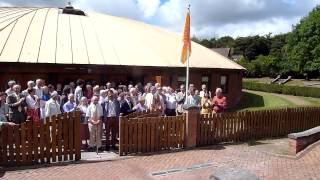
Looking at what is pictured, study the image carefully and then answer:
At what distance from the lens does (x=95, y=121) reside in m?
10.5

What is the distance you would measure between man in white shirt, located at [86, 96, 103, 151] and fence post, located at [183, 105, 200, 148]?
8.33 ft

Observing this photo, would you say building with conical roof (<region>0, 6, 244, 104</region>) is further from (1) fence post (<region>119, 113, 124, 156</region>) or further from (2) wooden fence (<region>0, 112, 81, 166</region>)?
(2) wooden fence (<region>0, 112, 81, 166</region>)

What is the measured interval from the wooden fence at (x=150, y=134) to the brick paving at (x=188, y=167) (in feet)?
1.30

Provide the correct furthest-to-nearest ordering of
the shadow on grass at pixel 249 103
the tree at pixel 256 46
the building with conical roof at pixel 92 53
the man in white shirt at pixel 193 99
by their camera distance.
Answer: the tree at pixel 256 46
the shadow on grass at pixel 249 103
the building with conical roof at pixel 92 53
the man in white shirt at pixel 193 99

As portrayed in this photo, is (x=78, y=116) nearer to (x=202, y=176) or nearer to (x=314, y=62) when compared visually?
(x=202, y=176)

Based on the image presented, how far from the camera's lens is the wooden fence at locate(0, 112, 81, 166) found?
29.0ft

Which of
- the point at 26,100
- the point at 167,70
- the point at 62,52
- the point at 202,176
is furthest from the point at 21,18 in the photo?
the point at 202,176

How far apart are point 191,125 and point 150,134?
4.59 feet

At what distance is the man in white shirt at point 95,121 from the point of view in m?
10.5

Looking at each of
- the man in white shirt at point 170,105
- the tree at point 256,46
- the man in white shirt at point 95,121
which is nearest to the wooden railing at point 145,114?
the man in white shirt at point 95,121

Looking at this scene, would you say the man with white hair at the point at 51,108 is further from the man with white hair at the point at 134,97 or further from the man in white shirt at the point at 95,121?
the man with white hair at the point at 134,97

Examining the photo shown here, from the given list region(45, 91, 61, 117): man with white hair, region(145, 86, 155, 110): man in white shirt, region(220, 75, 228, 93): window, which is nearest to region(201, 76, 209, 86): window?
region(220, 75, 228, 93): window

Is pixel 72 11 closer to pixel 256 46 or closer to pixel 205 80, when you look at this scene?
pixel 205 80

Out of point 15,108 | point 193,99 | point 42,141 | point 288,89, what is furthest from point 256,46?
point 42,141
